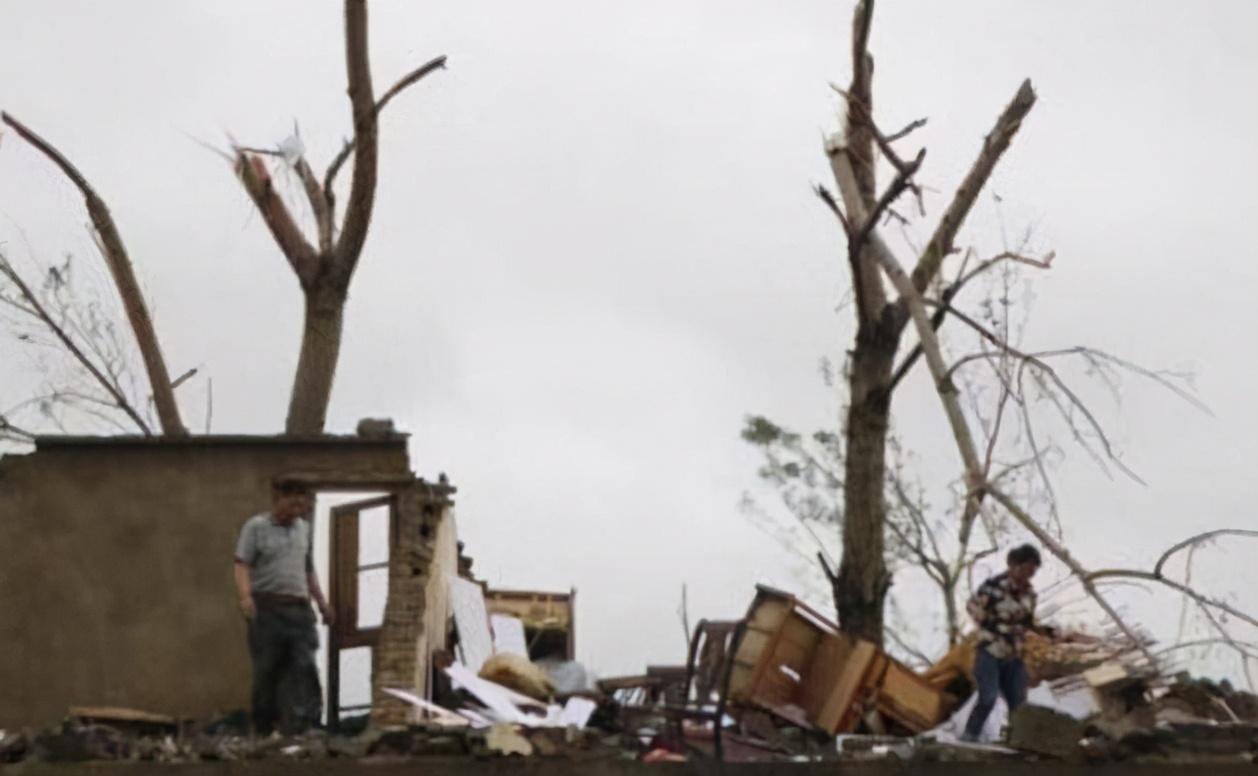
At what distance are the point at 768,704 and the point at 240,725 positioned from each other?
4142 mm

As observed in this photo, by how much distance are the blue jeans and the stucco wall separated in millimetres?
5590

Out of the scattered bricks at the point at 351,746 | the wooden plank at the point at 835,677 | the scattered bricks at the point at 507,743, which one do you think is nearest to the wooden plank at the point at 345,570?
the scattered bricks at the point at 351,746

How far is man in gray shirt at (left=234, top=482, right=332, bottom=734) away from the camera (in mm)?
15281

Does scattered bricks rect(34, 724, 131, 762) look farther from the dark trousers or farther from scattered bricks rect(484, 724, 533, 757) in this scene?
scattered bricks rect(484, 724, 533, 757)

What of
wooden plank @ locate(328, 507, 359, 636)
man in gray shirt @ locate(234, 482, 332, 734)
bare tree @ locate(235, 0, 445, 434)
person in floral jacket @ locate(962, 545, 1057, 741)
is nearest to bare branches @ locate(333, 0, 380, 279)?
bare tree @ locate(235, 0, 445, 434)

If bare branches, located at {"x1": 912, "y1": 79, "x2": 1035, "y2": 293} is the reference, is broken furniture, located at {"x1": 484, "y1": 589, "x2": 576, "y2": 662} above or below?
below

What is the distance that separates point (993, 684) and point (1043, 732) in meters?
0.83

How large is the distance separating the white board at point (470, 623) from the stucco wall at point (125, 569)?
97.8 inches

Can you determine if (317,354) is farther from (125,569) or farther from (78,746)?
(78,746)

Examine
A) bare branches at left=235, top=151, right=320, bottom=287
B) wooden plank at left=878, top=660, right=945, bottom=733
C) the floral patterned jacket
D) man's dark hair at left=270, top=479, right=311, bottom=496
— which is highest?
bare branches at left=235, top=151, right=320, bottom=287

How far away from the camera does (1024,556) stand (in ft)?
49.9

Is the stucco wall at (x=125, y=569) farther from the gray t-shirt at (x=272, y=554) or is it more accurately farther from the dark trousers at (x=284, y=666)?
the gray t-shirt at (x=272, y=554)

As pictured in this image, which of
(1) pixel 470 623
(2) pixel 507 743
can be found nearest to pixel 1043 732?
(2) pixel 507 743

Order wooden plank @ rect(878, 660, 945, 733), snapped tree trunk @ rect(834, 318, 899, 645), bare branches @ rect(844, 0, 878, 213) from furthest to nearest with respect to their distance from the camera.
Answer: bare branches @ rect(844, 0, 878, 213)
snapped tree trunk @ rect(834, 318, 899, 645)
wooden plank @ rect(878, 660, 945, 733)
